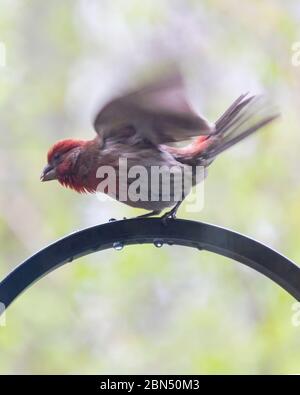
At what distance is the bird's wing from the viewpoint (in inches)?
64.8

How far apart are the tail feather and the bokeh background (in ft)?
3.98

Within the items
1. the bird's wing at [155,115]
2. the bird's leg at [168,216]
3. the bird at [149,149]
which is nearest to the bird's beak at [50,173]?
the bird at [149,149]

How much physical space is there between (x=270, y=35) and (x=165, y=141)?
1750mm

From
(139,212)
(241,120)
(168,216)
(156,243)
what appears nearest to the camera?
(156,243)

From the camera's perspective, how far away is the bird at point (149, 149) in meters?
1.87

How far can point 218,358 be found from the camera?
3.18 metres

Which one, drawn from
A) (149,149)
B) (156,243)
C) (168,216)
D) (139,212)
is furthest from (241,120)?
(139,212)

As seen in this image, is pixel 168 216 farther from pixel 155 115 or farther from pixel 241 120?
pixel 241 120

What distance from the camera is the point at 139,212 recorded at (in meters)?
3.13

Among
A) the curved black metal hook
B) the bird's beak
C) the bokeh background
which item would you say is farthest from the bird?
the bokeh background

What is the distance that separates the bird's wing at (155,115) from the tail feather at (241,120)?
0.09 metres

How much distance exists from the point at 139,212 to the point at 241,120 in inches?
49.2

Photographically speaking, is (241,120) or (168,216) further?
(241,120)

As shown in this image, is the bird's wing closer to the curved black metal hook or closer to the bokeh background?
the curved black metal hook
